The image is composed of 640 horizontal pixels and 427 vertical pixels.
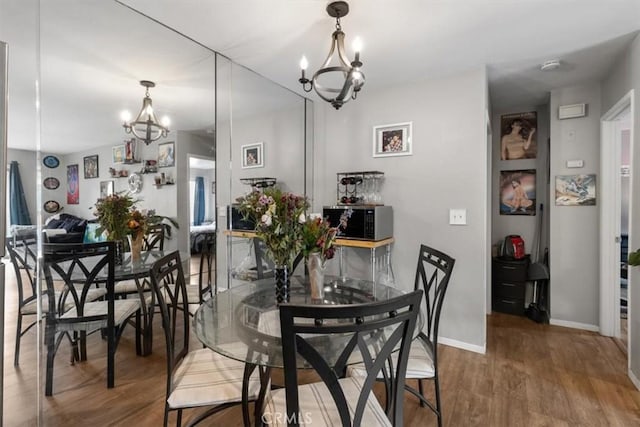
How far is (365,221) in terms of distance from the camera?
2.78 meters

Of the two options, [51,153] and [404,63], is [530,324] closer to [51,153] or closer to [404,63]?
[404,63]

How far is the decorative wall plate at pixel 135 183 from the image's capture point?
204cm

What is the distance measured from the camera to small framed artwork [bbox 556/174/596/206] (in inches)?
121

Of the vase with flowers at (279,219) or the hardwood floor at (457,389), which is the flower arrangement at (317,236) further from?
the hardwood floor at (457,389)

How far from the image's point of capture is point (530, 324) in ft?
10.8

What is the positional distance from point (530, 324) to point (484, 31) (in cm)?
288

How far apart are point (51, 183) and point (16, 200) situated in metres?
0.23

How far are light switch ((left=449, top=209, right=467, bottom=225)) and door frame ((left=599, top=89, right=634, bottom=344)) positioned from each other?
55.2 inches

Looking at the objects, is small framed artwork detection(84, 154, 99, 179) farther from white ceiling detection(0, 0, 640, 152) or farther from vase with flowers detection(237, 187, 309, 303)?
vase with flowers detection(237, 187, 309, 303)

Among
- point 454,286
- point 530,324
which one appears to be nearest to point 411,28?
point 454,286

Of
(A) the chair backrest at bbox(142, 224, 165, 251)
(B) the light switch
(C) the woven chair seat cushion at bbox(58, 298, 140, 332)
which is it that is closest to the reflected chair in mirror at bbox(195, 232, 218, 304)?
(A) the chair backrest at bbox(142, 224, 165, 251)

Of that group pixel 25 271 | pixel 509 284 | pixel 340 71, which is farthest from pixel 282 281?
pixel 509 284

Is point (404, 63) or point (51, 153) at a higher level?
point (404, 63)

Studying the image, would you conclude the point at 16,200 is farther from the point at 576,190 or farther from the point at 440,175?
the point at 576,190
